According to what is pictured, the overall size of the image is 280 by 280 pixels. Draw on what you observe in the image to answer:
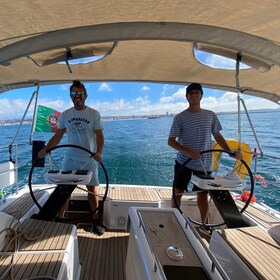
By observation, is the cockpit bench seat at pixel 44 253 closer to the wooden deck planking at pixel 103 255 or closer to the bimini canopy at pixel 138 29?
the wooden deck planking at pixel 103 255

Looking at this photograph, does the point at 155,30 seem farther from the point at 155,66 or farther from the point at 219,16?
the point at 155,66

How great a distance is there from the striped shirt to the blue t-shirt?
24.7 inches

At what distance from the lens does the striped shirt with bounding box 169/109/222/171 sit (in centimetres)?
179

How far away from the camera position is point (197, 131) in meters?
1.80

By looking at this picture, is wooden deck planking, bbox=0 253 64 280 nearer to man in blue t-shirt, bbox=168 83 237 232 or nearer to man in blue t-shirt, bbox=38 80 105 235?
man in blue t-shirt, bbox=38 80 105 235

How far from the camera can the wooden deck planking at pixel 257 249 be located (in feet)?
3.56

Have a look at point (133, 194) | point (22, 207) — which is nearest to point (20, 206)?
point (22, 207)

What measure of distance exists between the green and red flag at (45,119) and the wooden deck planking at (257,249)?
2.81 m

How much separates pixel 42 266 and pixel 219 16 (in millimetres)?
1493

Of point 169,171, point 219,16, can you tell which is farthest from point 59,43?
point 169,171

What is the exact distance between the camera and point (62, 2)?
3.34 feet

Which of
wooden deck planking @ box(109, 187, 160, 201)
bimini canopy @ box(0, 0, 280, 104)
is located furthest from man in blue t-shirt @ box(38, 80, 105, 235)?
wooden deck planking @ box(109, 187, 160, 201)

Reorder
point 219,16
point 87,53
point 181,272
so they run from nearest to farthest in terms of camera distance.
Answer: point 181,272 → point 219,16 → point 87,53

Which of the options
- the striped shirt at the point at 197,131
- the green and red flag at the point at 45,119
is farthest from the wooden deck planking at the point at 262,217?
the green and red flag at the point at 45,119
